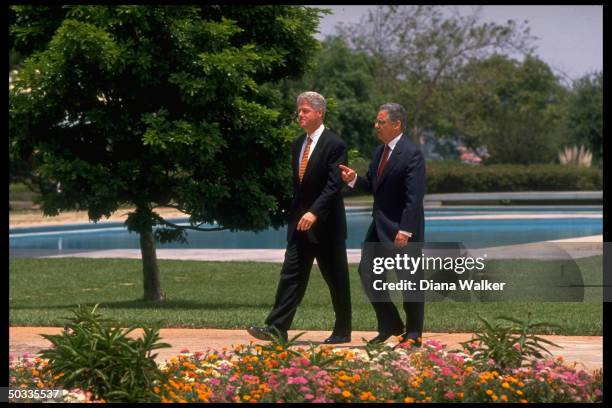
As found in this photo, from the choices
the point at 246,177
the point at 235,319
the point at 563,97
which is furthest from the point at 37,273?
the point at 563,97

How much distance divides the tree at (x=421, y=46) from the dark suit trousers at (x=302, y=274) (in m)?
38.9

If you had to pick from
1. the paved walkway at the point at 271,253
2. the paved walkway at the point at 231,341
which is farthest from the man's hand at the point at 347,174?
the paved walkway at the point at 271,253

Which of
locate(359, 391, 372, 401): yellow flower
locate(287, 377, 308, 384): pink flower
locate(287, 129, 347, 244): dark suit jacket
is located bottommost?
locate(359, 391, 372, 401): yellow flower

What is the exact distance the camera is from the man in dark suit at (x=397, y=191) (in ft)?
25.6

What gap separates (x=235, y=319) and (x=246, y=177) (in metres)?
2.70

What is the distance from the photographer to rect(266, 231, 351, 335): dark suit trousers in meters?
8.40

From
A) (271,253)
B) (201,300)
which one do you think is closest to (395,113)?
(201,300)

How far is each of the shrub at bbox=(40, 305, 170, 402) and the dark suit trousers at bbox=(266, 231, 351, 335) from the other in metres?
1.92

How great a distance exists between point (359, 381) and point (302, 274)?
197 centimetres

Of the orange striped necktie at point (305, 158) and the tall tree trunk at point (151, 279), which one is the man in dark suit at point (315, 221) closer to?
the orange striped necktie at point (305, 158)

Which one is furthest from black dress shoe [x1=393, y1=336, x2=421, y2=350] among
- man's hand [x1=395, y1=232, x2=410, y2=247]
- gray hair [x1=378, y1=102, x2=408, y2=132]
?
gray hair [x1=378, y1=102, x2=408, y2=132]

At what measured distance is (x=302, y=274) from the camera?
8469 mm

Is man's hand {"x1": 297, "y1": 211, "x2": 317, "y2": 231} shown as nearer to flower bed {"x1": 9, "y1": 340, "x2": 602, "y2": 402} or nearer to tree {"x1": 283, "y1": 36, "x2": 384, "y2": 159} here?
flower bed {"x1": 9, "y1": 340, "x2": 602, "y2": 402}
